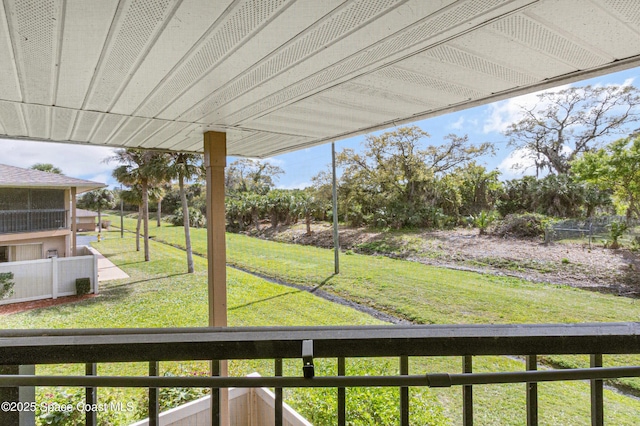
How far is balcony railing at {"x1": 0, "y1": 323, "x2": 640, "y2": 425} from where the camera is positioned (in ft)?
1.24

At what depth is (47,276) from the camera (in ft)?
11.2

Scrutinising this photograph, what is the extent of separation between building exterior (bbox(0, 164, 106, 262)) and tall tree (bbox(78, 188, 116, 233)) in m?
0.10

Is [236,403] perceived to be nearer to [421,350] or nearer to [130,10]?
[421,350]

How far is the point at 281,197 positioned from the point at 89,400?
12.9 feet

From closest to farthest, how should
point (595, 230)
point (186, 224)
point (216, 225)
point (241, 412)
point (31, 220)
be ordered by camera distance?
point (216, 225), point (241, 412), point (595, 230), point (31, 220), point (186, 224)

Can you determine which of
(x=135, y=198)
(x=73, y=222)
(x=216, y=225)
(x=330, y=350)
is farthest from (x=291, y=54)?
(x=135, y=198)

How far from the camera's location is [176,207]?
17.1ft

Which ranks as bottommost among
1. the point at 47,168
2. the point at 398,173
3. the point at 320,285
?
the point at 320,285

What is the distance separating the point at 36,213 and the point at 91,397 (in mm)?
4350

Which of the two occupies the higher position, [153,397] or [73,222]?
[73,222]

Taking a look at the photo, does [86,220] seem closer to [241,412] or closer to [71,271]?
[71,271]

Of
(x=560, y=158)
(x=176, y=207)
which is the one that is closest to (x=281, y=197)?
(x=176, y=207)

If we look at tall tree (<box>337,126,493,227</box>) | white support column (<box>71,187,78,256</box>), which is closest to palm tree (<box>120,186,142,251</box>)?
white support column (<box>71,187,78,256</box>)

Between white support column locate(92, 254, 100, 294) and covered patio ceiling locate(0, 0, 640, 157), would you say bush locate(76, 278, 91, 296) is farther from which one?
covered patio ceiling locate(0, 0, 640, 157)
